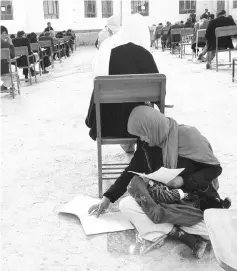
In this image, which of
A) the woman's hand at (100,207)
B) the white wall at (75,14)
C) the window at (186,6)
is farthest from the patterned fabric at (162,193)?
the window at (186,6)

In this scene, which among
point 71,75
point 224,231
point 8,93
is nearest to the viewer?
point 224,231

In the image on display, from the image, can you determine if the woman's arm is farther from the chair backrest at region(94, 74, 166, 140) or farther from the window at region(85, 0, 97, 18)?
the window at region(85, 0, 97, 18)

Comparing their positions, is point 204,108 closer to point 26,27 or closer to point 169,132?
point 169,132

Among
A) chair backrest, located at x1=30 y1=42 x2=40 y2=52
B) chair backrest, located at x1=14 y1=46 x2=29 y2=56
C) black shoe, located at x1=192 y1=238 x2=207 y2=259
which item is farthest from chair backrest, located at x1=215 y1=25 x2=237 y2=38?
black shoe, located at x1=192 y1=238 x2=207 y2=259

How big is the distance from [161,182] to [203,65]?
649cm

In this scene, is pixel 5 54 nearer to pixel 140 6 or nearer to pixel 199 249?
pixel 199 249

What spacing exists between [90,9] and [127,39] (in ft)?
50.5

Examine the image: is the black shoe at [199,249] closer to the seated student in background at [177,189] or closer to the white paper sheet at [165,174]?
the seated student in background at [177,189]

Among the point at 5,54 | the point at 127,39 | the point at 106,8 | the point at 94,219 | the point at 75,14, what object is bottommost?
the point at 94,219

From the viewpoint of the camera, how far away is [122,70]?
218cm

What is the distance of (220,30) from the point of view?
6.34 m

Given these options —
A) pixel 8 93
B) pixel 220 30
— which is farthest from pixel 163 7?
pixel 8 93

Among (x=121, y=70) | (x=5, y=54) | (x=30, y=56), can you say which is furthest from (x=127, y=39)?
(x=30, y=56)

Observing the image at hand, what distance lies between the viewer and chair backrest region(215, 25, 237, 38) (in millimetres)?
6355
